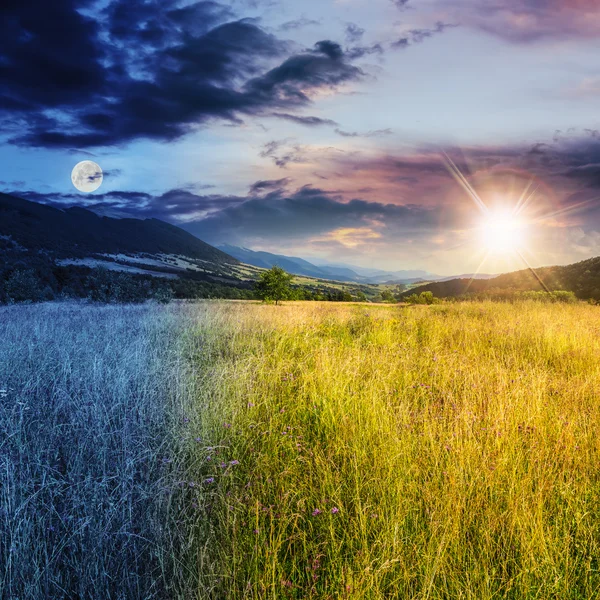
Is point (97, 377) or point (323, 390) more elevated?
point (323, 390)

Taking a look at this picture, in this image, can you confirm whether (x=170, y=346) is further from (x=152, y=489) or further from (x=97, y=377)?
(x=152, y=489)

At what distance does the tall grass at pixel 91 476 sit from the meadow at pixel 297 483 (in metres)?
0.02

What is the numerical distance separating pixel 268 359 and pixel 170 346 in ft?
8.37

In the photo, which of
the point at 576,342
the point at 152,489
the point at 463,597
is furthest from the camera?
the point at 576,342

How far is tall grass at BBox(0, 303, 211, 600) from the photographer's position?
78.8 inches

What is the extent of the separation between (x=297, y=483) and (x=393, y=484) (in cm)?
69

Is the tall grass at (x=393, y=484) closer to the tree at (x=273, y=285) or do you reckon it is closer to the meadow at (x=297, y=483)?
the meadow at (x=297, y=483)

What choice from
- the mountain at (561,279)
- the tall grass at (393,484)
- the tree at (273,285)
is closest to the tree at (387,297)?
the mountain at (561,279)

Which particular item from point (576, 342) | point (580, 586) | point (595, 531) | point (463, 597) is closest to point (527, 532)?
point (580, 586)

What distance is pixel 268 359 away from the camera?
5.82 m

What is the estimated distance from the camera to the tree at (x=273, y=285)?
148ft

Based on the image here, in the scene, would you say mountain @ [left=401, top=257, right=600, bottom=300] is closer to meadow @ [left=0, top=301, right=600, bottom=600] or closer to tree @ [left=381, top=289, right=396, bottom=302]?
tree @ [left=381, top=289, right=396, bottom=302]

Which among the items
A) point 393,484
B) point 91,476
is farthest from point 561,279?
point 91,476

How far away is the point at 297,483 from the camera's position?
2.64 metres
